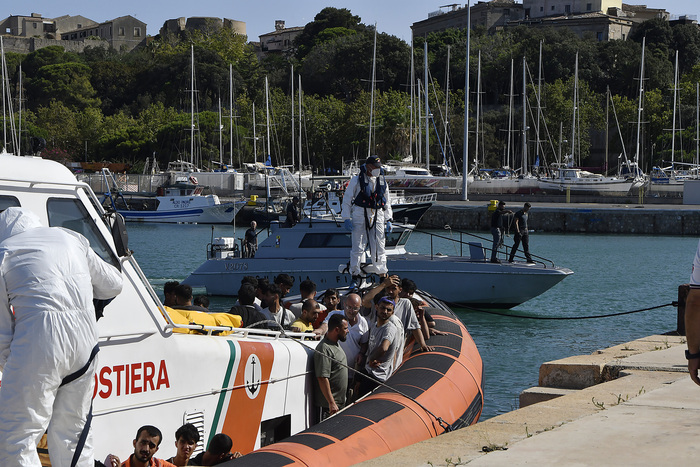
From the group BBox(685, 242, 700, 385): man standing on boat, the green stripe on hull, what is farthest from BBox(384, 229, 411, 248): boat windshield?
BBox(685, 242, 700, 385): man standing on boat

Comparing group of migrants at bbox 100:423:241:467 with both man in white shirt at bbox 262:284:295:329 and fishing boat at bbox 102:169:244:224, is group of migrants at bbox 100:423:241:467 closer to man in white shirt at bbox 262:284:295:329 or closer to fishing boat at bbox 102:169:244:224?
man in white shirt at bbox 262:284:295:329

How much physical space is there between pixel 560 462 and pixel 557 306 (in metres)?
20.0

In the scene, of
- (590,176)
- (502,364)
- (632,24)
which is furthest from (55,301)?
(632,24)

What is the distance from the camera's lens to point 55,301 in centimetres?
437

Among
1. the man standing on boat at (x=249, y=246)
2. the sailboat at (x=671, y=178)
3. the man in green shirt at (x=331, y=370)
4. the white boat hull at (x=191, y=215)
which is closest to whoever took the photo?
the man in green shirt at (x=331, y=370)

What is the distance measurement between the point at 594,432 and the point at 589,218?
1949 inches

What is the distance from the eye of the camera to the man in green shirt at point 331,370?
7.64 meters

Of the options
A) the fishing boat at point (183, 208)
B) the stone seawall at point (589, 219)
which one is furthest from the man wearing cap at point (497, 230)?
the fishing boat at point (183, 208)

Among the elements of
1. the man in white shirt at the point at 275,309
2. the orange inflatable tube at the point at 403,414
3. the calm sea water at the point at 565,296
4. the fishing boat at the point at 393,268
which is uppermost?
the man in white shirt at the point at 275,309

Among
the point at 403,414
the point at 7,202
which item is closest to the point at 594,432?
the point at 403,414

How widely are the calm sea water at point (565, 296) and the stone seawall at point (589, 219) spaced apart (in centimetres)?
182

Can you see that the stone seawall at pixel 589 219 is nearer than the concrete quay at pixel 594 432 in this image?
No

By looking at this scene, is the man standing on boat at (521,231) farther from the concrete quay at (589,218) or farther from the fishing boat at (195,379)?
the concrete quay at (589,218)

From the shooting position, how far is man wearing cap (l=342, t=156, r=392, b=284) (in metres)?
13.1
